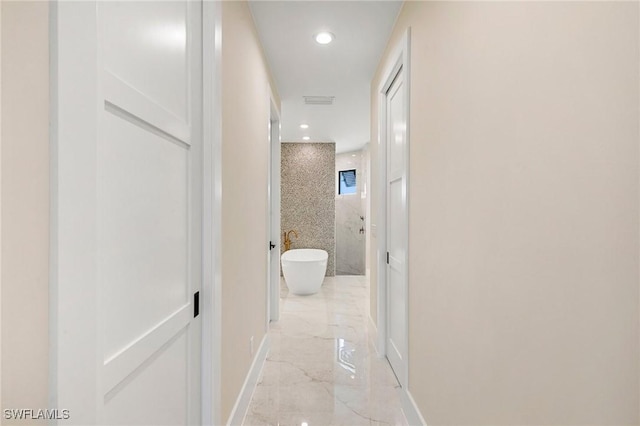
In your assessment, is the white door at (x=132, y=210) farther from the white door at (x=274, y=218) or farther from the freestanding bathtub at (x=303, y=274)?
the freestanding bathtub at (x=303, y=274)

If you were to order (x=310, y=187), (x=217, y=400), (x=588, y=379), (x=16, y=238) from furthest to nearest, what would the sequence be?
1. (x=310, y=187)
2. (x=217, y=400)
3. (x=588, y=379)
4. (x=16, y=238)

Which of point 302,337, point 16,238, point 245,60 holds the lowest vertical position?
point 302,337

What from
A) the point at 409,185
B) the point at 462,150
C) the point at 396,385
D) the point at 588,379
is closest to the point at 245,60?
the point at 409,185

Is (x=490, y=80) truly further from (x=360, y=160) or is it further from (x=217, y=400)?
(x=360, y=160)

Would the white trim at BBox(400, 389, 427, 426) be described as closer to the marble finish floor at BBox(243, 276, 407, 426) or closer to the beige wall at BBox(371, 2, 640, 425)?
the marble finish floor at BBox(243, 276, 407, 426)

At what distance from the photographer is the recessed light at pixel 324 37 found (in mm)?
2346

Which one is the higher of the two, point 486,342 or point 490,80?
point 490,80

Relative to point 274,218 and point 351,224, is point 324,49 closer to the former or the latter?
point 274,218

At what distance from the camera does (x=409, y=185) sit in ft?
6.12

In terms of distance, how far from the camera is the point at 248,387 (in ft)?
6.60

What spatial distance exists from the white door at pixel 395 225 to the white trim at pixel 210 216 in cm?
128

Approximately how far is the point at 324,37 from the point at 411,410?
8.24ft

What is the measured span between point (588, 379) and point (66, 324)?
1.04 meters

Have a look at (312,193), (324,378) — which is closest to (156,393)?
(324,378)
